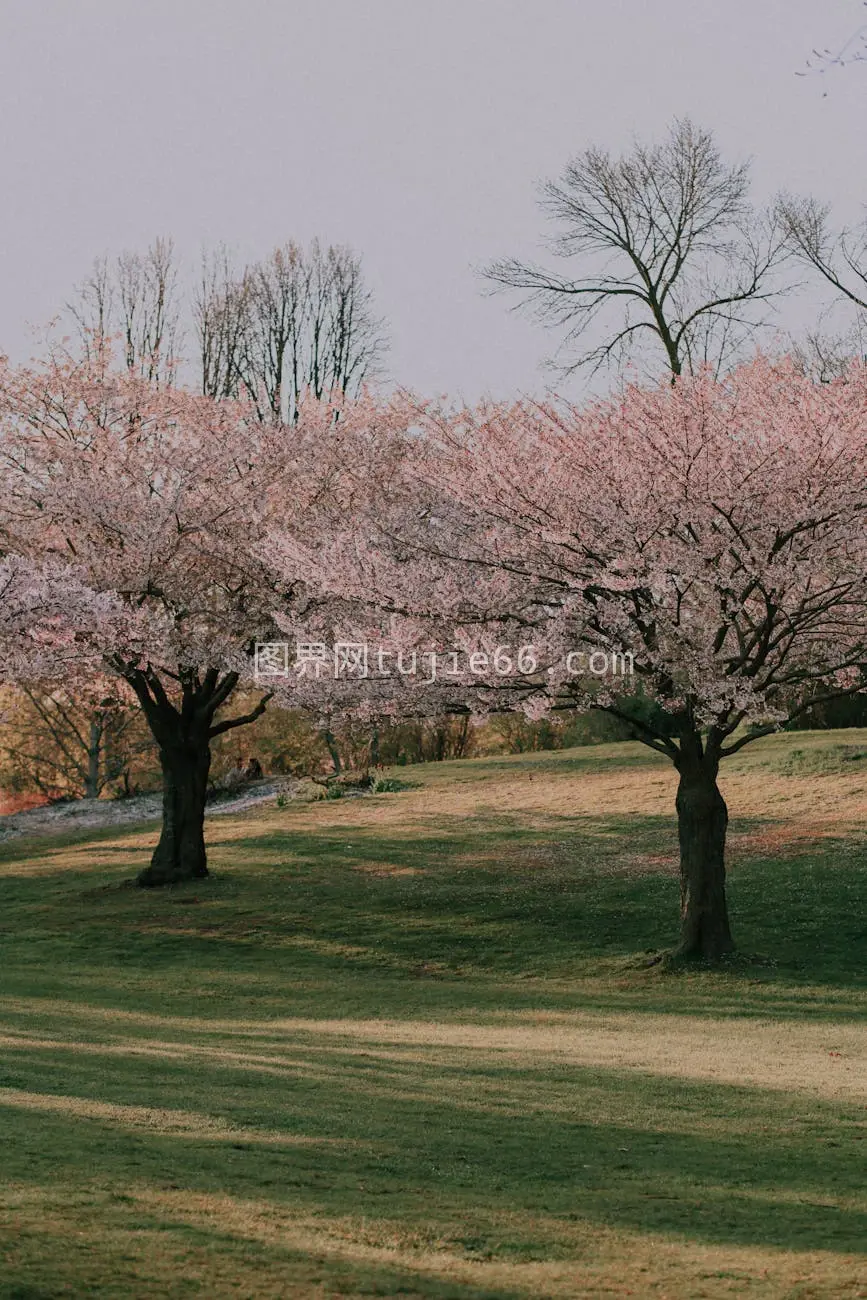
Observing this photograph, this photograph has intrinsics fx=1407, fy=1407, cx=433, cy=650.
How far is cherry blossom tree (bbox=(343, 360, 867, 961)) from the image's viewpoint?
725 inches

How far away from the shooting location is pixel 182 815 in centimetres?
2892

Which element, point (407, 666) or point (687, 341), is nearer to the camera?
point (407, 666)

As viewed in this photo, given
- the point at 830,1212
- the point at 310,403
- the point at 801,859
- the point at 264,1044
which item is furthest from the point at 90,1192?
the point at 310,403

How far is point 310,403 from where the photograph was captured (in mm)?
29000

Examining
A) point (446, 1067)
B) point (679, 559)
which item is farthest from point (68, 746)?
point (446, 1067)

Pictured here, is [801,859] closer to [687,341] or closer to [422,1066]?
[422,1066]

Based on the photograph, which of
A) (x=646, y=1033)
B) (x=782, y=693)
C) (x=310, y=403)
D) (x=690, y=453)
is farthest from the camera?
(x=310, y=403)

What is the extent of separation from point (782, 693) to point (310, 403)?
487 inches

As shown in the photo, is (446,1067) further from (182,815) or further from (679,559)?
(182,815)

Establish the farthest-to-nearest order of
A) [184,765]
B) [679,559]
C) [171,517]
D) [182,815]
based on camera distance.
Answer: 1. [182,815]
2. [184,765]
3. [171,517]
4. [679,559]

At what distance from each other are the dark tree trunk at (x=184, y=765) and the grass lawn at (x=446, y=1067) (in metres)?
0.99

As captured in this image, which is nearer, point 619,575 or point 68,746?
point 619,575

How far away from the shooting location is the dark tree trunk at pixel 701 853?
20.2 metres

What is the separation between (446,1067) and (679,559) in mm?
8708
